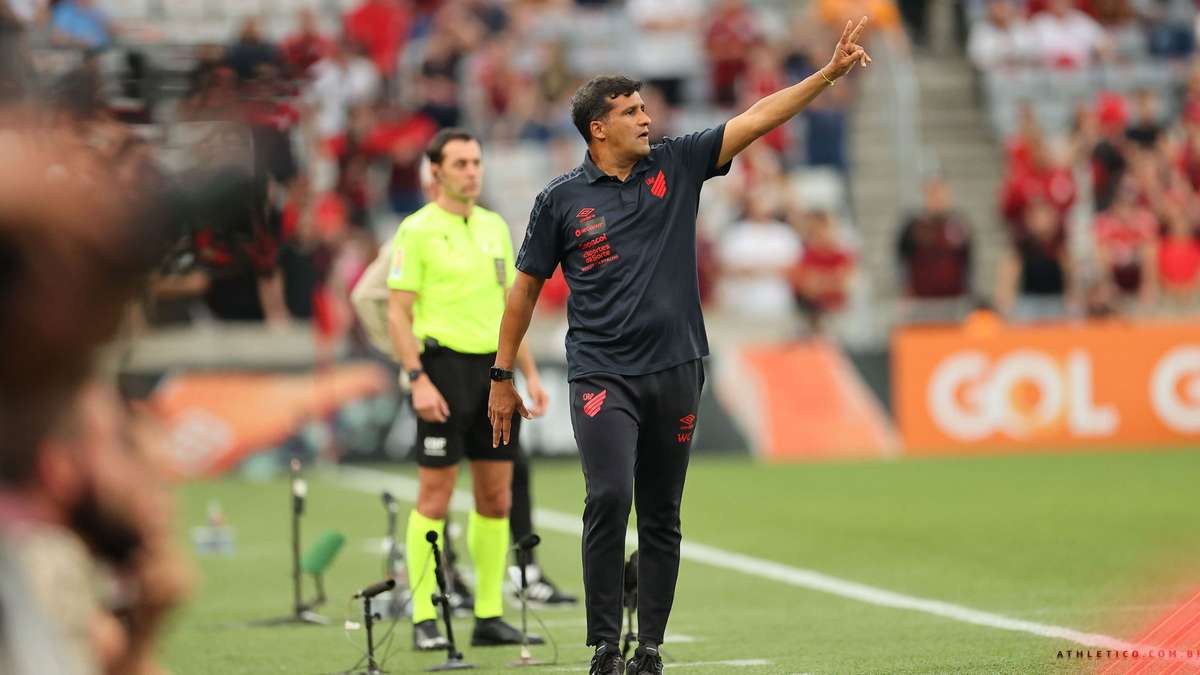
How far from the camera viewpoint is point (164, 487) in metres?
4.09

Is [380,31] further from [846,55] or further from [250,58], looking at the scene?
[250,58]

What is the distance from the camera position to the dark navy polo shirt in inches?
311

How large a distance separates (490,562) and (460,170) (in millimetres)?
1927

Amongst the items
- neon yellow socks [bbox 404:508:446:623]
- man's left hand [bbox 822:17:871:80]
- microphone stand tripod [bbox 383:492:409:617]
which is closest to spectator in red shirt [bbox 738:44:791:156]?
microphone stand tripod [bbox 383:492:409:617]

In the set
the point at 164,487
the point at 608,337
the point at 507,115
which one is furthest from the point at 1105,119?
the point at 164,487

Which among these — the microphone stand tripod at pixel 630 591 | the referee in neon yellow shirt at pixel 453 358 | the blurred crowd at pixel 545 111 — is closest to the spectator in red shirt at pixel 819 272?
the blurred crowd at pixel 545 111

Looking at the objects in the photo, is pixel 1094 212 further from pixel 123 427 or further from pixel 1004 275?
pixel 123 427

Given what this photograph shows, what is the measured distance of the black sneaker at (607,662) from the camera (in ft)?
25.7

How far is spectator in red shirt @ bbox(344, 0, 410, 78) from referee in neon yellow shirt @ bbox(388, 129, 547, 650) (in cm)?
1565

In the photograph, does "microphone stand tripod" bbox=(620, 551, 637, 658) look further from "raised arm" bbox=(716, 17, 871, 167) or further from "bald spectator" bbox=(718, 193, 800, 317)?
"bald spectator" bbox=(718, 193, 800, 317)

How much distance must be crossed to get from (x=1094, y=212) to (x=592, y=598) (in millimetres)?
18818

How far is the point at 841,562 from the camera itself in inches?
520

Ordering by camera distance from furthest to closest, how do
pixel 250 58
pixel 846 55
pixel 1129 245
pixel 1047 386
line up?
pixel 1129 245, pixel 1047 386, pixel 846 55, pixel 250 58

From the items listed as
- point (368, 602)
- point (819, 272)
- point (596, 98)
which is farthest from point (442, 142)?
point (819, 272)
